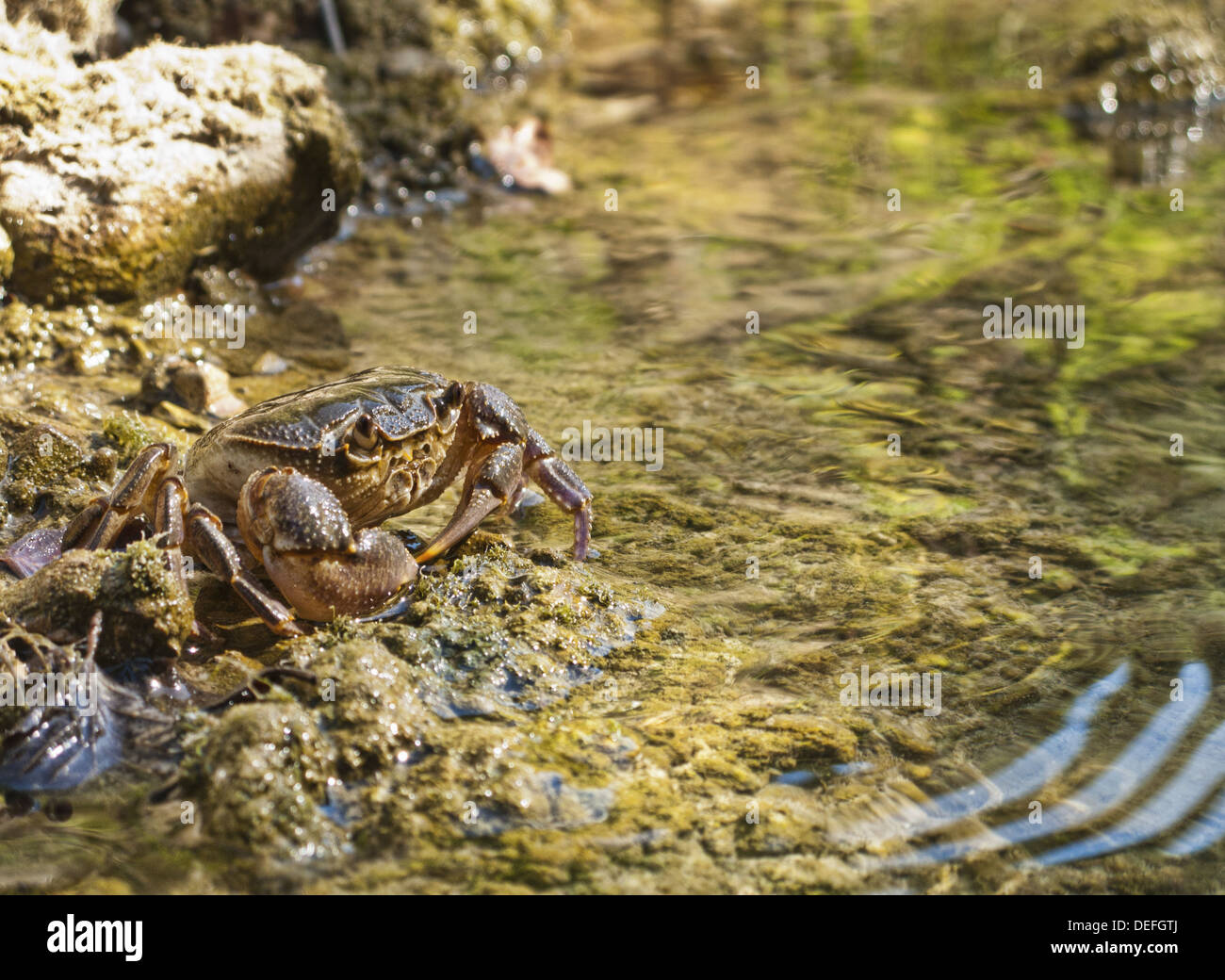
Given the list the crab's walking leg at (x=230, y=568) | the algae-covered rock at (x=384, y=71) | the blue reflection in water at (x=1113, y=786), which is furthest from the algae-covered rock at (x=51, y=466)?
the algae-covered rock at (x=384, y=71)

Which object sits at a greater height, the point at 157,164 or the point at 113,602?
the point at 157,164

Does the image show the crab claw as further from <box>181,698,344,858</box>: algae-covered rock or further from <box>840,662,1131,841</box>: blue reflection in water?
<box>840,662,1131,841</box>: blue reflection in water

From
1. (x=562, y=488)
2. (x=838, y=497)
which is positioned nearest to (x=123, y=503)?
(x=562, y=488)

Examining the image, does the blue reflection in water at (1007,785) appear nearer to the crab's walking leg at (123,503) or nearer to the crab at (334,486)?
the crab at (334,486)

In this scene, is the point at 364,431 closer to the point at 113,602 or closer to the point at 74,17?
the point at 113,602

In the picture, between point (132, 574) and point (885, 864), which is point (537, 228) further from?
point (885, 864)

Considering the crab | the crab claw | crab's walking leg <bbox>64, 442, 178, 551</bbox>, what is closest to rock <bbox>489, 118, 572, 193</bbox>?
the crab
